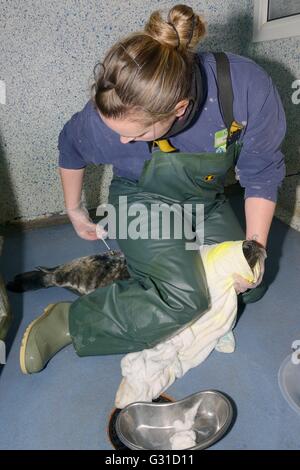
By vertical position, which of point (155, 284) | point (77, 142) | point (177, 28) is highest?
point (177, 28)

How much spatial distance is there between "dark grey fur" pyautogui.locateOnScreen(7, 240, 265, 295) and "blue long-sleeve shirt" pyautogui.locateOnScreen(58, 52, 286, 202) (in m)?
0.26

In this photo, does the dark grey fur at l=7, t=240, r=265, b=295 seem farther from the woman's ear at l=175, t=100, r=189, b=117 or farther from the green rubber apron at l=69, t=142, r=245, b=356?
the woman's ear at l=175, t=100, r=189, b=117

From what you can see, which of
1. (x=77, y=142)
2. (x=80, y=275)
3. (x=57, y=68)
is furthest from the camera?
(x=57, y=68)

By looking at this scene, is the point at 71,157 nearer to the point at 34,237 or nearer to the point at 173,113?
the point at 173,113

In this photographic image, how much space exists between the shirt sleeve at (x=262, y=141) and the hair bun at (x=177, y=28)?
0.20 meters

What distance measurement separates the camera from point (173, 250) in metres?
0.92

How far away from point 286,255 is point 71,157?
0.71 m

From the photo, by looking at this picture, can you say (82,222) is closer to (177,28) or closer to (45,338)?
(45,338)

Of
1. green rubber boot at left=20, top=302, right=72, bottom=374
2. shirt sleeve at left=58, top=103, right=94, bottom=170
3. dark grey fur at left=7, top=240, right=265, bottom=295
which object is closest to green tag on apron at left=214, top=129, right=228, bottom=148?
shirt sleeve at left=58, top=103, right=94, bottom=170

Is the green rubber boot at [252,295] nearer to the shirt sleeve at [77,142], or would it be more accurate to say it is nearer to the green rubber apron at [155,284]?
the green rubber apron at [155,284]

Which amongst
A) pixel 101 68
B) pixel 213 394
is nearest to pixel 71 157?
pixel 101 68

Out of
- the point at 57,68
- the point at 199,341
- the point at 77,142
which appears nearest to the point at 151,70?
the point at 77,142

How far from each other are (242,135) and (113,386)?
624 mm

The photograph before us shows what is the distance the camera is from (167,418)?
79 centimetres
